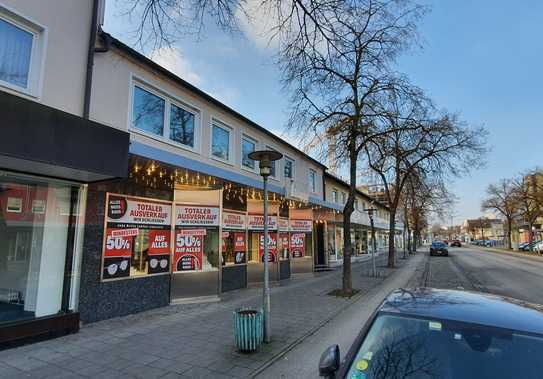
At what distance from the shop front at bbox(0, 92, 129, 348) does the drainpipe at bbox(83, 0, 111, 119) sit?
1416mm

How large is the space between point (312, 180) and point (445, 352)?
16.8 meters

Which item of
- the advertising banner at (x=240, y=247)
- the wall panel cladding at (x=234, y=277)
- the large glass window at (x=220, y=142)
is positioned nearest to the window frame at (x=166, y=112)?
the large glass window at (x=220, y=142)

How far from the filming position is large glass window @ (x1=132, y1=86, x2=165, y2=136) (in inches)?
315

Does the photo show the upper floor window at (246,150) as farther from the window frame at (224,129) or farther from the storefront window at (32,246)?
the storefront window at (32,246)

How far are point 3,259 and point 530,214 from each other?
167 ft

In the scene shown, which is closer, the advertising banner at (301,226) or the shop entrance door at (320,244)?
the advertising banner at (301,226)

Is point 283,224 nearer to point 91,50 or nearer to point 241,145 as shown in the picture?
point 241,145

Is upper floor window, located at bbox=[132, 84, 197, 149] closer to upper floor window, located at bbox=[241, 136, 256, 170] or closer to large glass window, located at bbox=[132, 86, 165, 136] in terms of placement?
large glass window, located at bbox=[132, 86, 165, 136]

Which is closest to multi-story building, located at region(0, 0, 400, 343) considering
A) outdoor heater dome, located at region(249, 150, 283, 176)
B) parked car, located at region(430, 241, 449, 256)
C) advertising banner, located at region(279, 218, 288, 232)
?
outdoor heater dome, located at region(249, 150, 283, 176)

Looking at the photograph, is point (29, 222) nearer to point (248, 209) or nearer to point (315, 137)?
point (248, 209)

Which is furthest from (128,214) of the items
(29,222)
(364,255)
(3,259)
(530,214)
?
(530,214)

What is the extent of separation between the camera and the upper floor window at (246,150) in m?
12.3

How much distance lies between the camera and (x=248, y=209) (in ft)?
40.1

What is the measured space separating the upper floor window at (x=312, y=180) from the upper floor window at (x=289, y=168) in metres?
2.42
